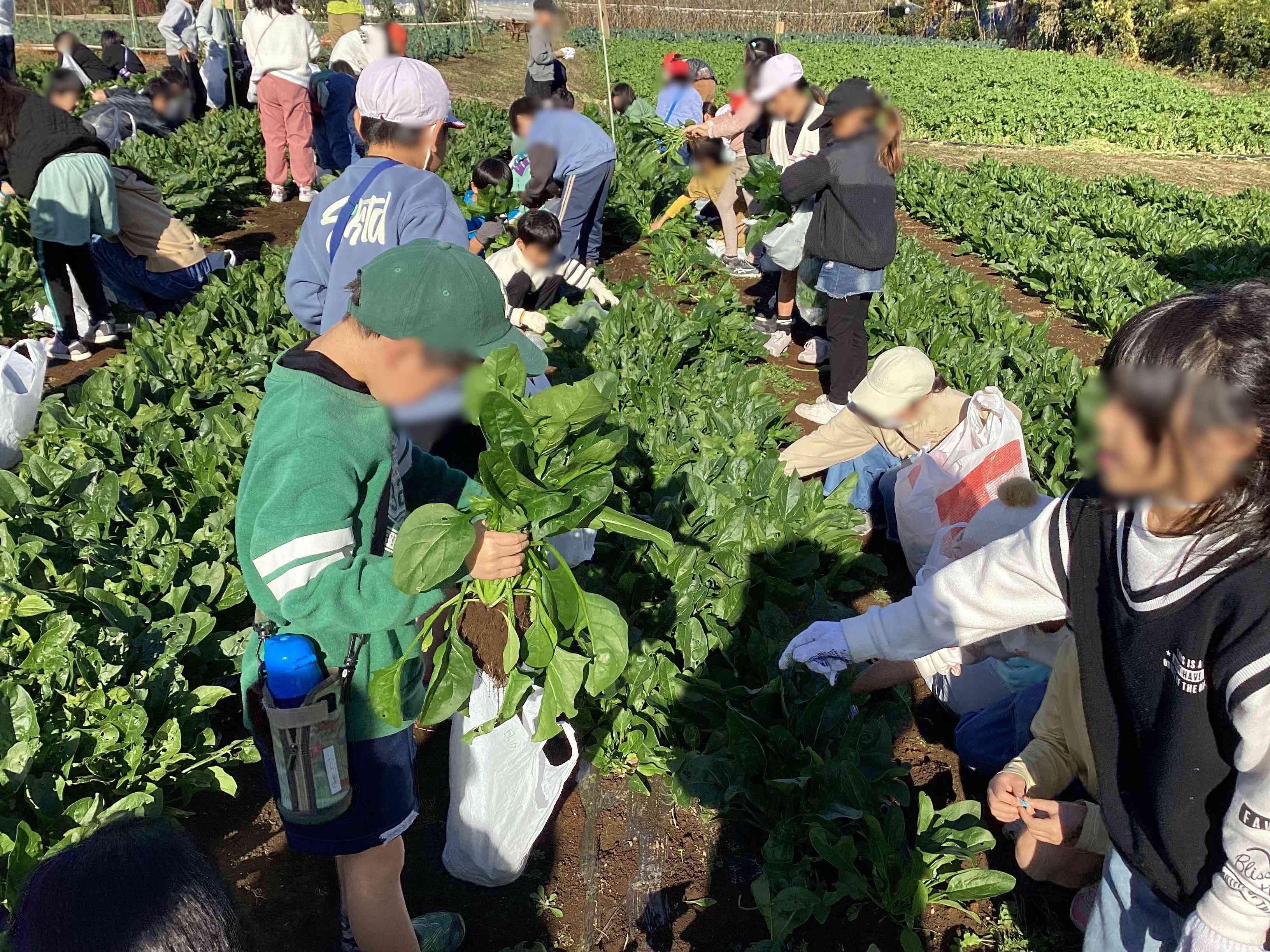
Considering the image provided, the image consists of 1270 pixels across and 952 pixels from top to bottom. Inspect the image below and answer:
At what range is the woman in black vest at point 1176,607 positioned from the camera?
1405 millimetres

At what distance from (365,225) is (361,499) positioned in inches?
67.4

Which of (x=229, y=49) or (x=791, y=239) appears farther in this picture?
(x=229, y=49)

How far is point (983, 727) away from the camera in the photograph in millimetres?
3109

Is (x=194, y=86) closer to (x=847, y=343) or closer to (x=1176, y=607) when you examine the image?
(x=847, y=343)

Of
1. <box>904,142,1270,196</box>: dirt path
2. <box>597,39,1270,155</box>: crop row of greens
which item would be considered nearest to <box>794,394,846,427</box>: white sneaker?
<box>904,142,1270,196</box>: dirt path

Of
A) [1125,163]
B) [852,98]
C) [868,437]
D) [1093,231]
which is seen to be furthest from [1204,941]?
[1125,163]

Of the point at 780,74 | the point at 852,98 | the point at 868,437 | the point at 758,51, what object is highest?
the point at 758,51

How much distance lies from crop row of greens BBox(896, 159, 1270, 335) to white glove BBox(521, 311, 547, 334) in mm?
4824

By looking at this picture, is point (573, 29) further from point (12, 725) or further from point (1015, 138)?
point (12, 725)

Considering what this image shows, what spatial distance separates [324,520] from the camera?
1810 millimetres

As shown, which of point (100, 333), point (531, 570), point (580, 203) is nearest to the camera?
point (531, 570)

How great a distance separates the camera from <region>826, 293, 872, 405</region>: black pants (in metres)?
5.66

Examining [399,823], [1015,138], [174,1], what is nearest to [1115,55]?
[1015,138]

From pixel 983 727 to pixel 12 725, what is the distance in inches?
117
